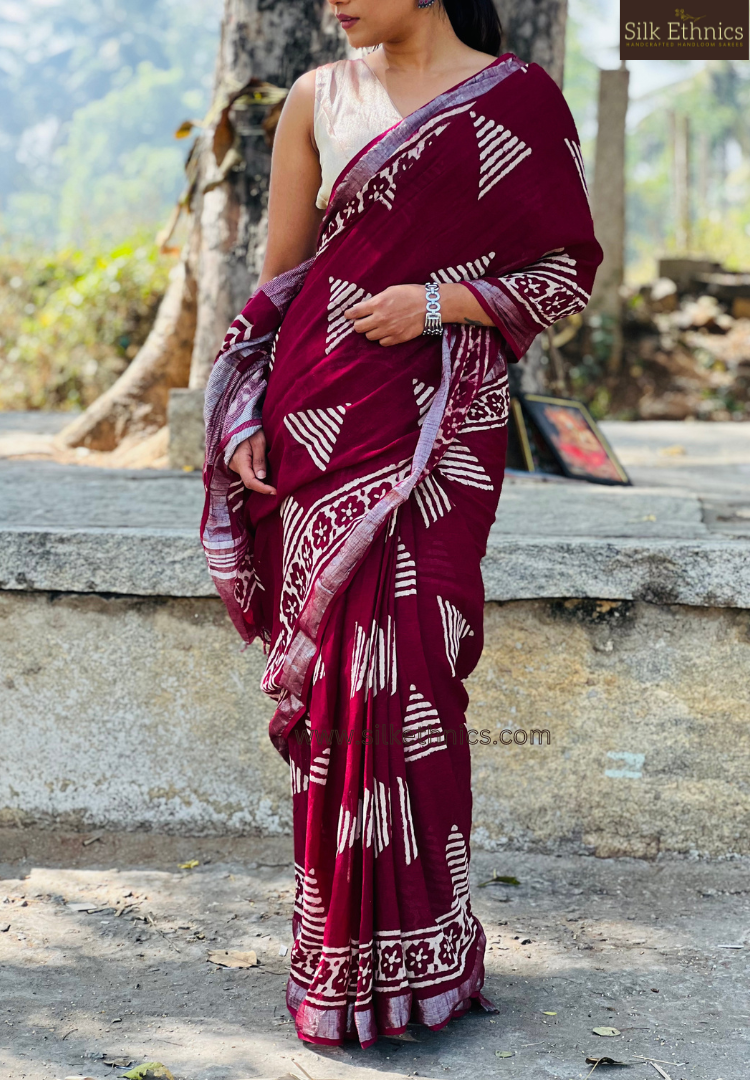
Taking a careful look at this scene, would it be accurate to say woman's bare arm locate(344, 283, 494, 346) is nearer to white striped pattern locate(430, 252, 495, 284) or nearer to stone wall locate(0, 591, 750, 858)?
white striped pattern locate(430, 252, 495, 284)

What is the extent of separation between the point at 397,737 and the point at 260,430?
0.64 meters

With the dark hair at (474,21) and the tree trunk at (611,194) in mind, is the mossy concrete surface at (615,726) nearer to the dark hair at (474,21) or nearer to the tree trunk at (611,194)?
the dark hair at (474,21)

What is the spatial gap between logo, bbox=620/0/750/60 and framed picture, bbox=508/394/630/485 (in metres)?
1.43

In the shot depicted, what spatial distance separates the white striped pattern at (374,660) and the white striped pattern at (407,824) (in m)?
0.17

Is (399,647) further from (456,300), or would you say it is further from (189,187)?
(189,187)

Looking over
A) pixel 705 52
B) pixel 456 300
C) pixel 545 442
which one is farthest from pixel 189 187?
pixel 456 300

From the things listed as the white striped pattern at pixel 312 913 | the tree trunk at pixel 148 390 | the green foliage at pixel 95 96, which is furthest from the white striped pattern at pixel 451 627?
the green foliage at pixel 95 96

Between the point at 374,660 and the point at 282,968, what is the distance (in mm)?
850

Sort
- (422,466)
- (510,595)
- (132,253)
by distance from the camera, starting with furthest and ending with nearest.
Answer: (132,253)
(510,595)
(422,466)

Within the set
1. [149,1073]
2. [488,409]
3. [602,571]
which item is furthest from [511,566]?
[149,1073]

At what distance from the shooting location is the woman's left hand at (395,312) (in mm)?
1931

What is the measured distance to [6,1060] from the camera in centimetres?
196

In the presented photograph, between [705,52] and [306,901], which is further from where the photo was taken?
[705,52]

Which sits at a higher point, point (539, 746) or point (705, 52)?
point (705, 52)
